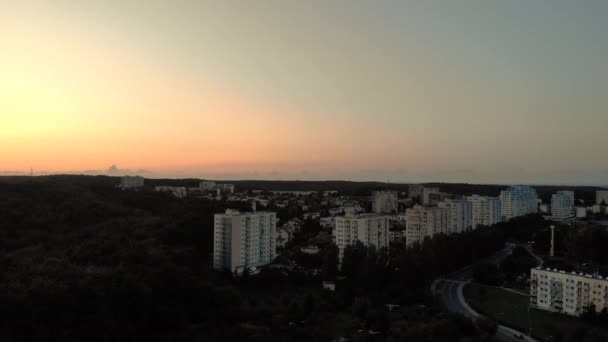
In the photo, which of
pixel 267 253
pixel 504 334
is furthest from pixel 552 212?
pixel 504 334

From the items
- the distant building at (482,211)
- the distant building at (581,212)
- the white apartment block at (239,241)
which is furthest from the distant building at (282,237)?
the distant building at (581,212)

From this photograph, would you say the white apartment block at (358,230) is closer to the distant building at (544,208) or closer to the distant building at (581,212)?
the distant building at (581,212)

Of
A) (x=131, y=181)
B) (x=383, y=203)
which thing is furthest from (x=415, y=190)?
(x=131, y=181)

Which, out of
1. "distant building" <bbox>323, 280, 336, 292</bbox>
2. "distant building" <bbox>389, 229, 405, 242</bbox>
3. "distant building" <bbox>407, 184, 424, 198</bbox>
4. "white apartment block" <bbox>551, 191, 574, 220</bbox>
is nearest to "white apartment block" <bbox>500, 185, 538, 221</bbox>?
"white apartment block" <bbox>551, 191, 574, 220</bbox>

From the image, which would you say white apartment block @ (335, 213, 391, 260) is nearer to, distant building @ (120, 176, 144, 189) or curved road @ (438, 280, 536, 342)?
curved road @ (438, 280, 536, 342)

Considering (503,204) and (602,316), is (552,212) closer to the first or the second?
(503,204)
